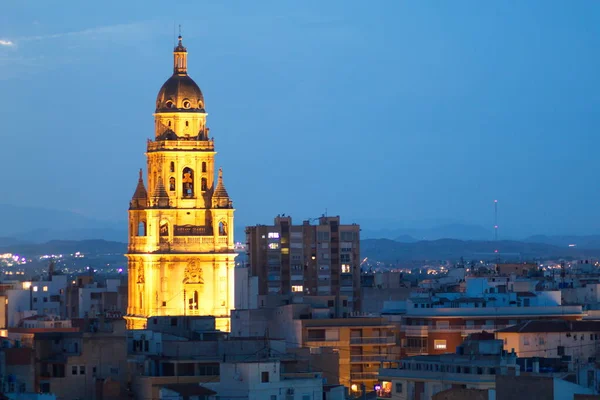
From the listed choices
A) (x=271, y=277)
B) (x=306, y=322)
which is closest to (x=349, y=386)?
(x=306, y=322)

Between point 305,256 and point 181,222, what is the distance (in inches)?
1774

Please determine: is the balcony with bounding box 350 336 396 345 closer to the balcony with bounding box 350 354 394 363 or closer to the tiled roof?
the balcony with bounding box 350 354 394 363

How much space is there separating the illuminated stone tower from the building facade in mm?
41609

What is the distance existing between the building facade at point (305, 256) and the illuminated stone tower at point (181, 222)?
137ft

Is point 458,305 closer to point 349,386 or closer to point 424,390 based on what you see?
point 349,386

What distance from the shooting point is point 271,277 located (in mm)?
180750

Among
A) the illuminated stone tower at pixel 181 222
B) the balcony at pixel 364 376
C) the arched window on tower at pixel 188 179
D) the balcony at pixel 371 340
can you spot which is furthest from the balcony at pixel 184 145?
the balcony at pixel 364 376

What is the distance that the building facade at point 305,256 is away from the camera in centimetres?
18088

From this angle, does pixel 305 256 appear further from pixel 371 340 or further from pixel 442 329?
pixel 371 340

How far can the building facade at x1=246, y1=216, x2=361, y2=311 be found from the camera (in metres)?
181

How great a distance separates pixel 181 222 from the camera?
138 m

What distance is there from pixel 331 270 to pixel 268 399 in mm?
94011

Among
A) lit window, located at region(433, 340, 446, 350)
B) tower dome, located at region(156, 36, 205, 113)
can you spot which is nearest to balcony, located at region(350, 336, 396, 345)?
lit window, located at region(433, 340, 446, 350)

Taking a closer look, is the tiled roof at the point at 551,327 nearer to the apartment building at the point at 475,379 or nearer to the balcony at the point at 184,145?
the apartment building at the point at 475,379
